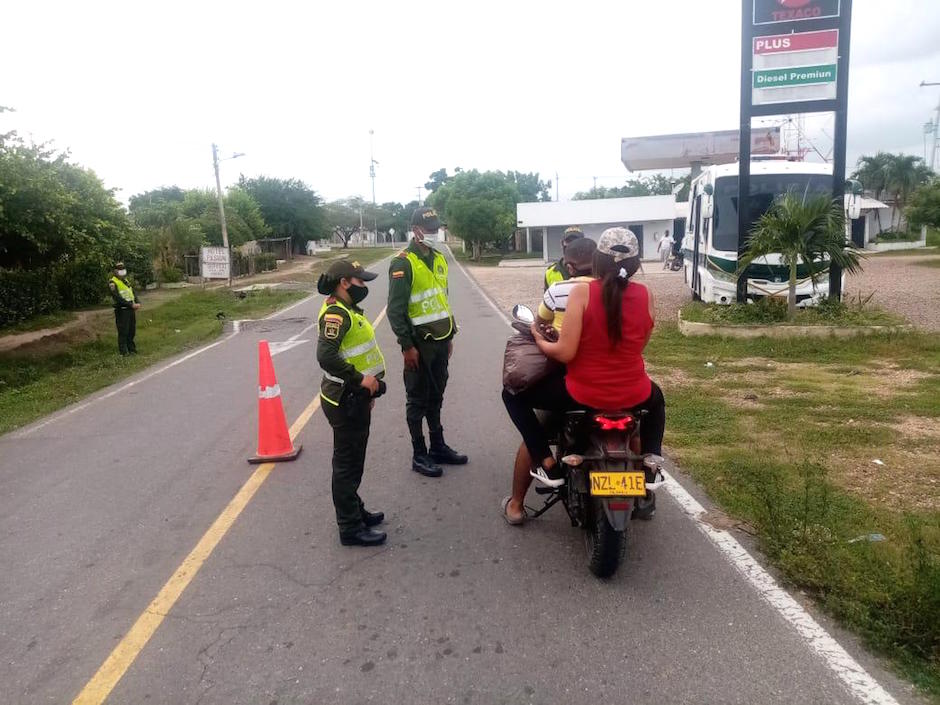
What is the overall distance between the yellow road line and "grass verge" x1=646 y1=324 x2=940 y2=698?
10.9 ft

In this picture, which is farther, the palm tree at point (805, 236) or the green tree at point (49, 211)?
the green tree at point (49, 211)

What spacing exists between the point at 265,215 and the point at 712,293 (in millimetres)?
54269

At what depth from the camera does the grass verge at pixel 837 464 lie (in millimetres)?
3445

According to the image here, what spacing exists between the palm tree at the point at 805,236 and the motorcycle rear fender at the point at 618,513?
912 cm

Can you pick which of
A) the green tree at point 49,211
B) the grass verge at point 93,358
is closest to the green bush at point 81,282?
the grass verge at point 93,358

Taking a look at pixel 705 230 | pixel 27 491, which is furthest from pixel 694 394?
pixel 705 230

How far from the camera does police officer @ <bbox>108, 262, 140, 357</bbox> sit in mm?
13333

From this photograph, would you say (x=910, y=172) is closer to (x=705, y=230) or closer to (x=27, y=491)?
(x=705, y=230)

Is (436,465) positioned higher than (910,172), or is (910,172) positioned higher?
(910,172)

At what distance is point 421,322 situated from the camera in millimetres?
5484

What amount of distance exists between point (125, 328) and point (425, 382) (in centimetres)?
1043

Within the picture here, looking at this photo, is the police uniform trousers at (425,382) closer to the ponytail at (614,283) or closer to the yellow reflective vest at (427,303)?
the yellow reflective vest at (427,303)

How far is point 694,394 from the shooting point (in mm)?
8094

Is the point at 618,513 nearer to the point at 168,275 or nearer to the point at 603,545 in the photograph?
the point at 603,545
